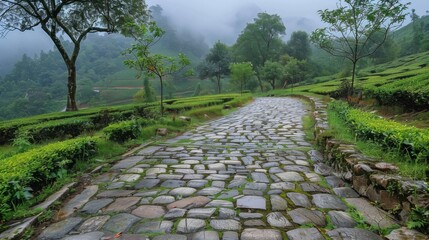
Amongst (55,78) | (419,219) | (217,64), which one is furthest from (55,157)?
(55,78)

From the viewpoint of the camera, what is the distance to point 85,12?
17.2 meters

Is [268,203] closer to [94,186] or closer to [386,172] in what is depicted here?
[386,172]

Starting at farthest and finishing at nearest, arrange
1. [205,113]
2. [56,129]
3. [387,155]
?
1. [205,113]
2. [56,129]
3. [387,155]

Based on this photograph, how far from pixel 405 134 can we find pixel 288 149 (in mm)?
2399

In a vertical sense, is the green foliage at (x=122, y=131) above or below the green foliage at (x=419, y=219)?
above

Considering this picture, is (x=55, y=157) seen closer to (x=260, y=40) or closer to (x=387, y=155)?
(x=387, y=155)

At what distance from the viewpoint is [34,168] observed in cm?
345

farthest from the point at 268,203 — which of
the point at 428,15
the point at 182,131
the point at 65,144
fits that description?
the point at 428,15

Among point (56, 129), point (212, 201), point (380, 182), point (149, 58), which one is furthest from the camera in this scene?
point (56, 129)

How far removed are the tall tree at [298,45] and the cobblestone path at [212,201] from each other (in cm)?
5066

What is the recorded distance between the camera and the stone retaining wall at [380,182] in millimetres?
2404

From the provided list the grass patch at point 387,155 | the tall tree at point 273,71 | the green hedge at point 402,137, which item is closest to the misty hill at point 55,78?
the tall tree at point 273,71

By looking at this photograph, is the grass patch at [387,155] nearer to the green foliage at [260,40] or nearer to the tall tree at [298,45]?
the green foliage at [260,40]

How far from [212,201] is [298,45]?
5379cm
